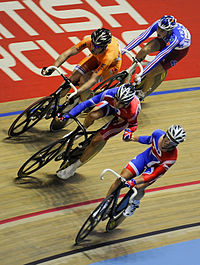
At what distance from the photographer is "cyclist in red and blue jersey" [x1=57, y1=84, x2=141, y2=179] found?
536cm

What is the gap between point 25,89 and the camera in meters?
7.75

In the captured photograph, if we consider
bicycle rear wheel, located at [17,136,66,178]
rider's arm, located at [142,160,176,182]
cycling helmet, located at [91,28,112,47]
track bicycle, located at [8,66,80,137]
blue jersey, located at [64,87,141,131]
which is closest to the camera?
rider's arm, located at [142,160,176,182]

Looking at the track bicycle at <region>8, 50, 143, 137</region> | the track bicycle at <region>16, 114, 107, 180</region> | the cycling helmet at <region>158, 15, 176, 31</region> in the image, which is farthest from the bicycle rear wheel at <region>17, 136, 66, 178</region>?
the cycling helmet at <region>158, 15, 176, 31</region>

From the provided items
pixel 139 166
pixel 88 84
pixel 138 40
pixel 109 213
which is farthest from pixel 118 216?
pixel 138 40

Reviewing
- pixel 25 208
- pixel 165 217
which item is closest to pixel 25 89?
pixel 25 208

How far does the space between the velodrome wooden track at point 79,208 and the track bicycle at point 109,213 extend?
0.13 metres

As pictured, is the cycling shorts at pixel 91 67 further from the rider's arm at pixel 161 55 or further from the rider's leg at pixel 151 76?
the rider's leg at pixel 151 76

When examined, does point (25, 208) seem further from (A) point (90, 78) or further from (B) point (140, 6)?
(B) point (140, 6)

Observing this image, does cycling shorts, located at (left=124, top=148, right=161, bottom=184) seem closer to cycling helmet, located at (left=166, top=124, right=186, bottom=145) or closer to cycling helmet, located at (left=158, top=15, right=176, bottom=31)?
cycling helmet, located at (left=166, top=124, right=186, bottom=145)

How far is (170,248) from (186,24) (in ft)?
17.2

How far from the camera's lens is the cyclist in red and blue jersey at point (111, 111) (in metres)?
5.36

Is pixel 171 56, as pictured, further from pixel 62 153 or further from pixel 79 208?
pixel 79 208

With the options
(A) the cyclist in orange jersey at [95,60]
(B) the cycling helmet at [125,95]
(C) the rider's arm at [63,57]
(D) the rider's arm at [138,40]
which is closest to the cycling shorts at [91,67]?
(A) the cyclist in orange jersey at [95,60]

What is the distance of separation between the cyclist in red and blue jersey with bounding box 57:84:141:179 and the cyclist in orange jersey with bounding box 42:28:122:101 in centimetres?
54
